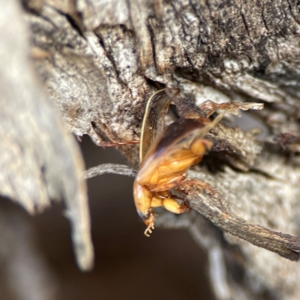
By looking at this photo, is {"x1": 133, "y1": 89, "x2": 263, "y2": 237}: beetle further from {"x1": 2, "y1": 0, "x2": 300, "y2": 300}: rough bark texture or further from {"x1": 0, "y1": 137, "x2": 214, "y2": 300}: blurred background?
{"x1": 0, "y1": 137, "x2": 214, "y2": 300}: blurred background

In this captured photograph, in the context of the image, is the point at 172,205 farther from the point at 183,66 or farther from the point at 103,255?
the point at 103,255

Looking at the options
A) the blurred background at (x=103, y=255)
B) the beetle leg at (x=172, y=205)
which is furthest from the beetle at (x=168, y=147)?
the blurred background at (x=103, y=255)

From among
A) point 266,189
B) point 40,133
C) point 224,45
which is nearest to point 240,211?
point 266,189

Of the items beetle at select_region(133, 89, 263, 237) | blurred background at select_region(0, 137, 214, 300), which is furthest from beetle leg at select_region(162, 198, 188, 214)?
blurred background at select_region(0, 137, 214, 300)

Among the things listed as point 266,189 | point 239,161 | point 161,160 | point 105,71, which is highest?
point 105,71

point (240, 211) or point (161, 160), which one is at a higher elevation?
point (161, 160)

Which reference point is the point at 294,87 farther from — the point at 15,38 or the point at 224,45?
the point at 15,38

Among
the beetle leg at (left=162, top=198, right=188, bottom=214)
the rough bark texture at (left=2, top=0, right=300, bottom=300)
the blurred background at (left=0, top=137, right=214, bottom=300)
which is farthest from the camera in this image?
the blurred background at (left=0, top=137, right=214, bottom=300)
